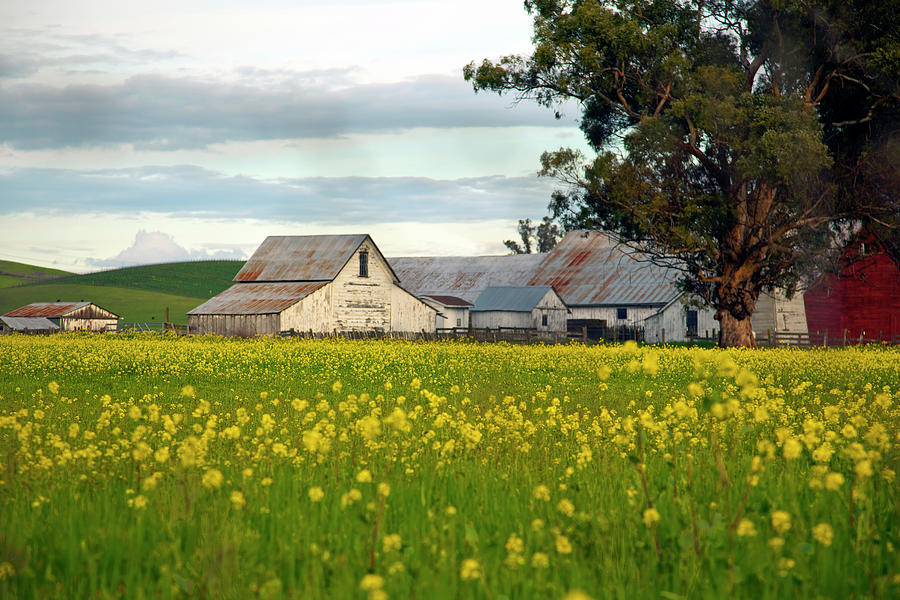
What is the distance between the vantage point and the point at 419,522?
208 inches

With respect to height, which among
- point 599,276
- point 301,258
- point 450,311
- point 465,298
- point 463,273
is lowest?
point 450,311

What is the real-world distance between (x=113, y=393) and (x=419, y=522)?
42.4 feet

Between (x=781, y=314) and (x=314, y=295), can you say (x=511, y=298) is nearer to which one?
(x=314, y=295)

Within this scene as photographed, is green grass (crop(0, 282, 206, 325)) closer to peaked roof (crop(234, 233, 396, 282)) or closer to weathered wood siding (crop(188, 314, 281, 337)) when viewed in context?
peaked roof (crop(234, 233, 396, 282))

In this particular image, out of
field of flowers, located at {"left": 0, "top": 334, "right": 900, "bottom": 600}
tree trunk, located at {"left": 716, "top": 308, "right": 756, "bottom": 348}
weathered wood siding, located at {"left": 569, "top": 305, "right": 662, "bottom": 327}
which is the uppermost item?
weathered wood siding, located at {"left": 569, "top": 305, "right": 662, "bottom": 327}

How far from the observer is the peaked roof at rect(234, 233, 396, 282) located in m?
49.9

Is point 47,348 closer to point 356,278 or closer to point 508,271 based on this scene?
point 356,278

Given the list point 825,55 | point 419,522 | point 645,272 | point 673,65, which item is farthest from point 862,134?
point 419,522

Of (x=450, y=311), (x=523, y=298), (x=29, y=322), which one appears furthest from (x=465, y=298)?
(x=29, y=322)

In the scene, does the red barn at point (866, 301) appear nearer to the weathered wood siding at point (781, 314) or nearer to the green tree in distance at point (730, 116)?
the weathered wood siding at point (781, 314)

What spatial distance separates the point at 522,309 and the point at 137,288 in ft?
247

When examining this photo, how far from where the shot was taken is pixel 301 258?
169ft

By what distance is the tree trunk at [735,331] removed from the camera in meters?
34.8

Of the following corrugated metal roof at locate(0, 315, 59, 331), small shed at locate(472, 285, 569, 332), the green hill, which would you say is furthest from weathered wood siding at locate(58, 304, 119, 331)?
the green hill
